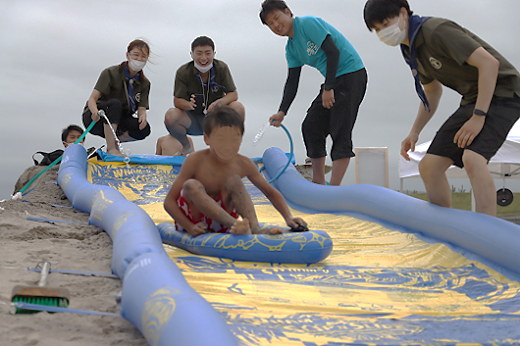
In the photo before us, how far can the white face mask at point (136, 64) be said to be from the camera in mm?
4262

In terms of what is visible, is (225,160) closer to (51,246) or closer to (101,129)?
(51,246)

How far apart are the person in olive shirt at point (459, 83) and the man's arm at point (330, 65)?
102cm

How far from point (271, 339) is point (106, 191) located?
1.91 meters

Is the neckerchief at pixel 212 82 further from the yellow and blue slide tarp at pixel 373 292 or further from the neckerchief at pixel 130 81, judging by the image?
the yellow and blue slide tarp at pixel 373 292

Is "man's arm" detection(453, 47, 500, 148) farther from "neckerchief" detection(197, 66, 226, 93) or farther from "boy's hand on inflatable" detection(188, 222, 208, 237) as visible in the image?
"neckerchief" detection(197, 66, 226, 93)

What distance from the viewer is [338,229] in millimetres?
2715

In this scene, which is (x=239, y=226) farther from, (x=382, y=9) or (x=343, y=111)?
(x=343, y=111)

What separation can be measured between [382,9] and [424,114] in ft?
2.09

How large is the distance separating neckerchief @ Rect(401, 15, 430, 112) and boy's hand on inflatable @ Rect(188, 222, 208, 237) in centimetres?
135

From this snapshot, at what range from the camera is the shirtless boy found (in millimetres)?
1859

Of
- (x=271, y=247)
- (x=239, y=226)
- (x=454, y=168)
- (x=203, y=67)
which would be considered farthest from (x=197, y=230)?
(x=454, y=168)

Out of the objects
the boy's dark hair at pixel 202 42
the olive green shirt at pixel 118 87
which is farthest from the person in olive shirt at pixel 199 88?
the olive green shirt at pixel 118 87

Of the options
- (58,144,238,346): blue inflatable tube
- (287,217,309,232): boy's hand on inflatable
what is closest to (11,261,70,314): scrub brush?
(58,144,238,346): blue inflatable tube

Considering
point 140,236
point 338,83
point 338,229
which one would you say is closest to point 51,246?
point 140,236
